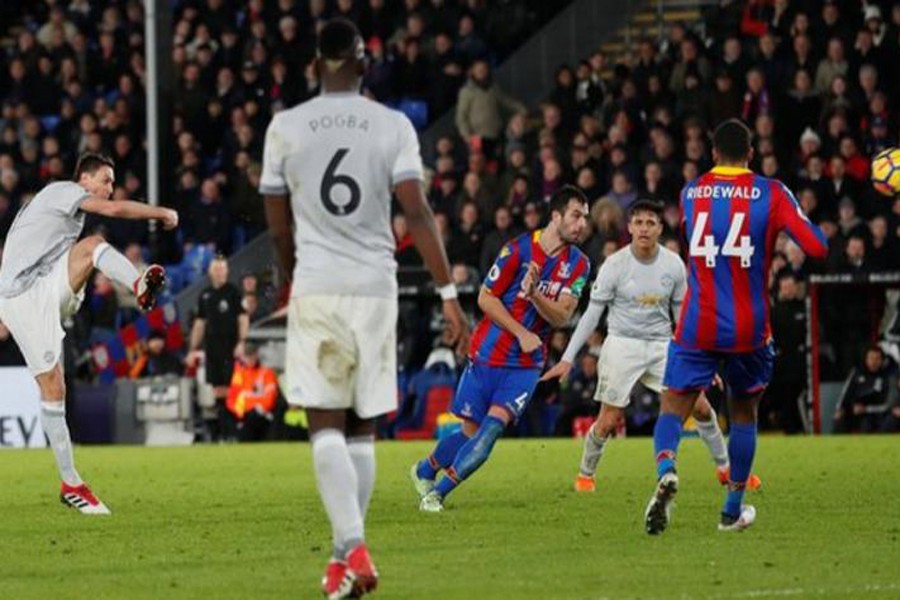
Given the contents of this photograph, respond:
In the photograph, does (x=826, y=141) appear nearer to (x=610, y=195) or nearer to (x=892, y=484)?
(x=610, y=195)

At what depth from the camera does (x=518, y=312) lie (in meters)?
15.8

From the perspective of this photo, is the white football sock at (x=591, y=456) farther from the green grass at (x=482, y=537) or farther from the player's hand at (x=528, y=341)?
the player's hand at (x=528, y=341)

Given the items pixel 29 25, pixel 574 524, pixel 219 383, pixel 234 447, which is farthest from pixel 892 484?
pixel 29 25

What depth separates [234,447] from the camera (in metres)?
25.9

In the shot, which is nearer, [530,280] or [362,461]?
[362,461]

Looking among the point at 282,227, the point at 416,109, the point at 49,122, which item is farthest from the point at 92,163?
the point at 49,122

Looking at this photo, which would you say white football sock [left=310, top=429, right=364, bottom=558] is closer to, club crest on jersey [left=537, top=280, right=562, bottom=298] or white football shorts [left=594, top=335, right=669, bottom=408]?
club crest on jersey [left=537, top=280, right=562, bottom=298]

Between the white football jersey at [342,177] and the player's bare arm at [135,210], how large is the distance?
371 cm

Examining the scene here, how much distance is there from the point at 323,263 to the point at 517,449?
1373cm

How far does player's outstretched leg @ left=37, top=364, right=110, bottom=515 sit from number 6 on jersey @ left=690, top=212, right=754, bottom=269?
15.6 feet

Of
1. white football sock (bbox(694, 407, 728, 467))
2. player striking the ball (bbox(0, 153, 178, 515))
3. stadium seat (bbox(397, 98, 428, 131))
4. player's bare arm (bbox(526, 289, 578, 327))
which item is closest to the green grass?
white football sock (bbox(694, 407, 728, 467))

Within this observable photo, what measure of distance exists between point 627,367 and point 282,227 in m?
7.97

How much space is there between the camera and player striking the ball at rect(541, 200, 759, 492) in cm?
1702

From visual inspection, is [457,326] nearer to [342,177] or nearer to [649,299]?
[342,177]
